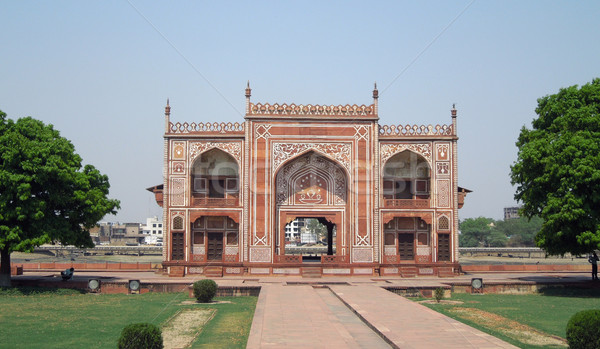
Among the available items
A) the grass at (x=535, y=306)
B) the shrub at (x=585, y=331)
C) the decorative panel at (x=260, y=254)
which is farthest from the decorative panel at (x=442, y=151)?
the shrub at (x=585, y=331)

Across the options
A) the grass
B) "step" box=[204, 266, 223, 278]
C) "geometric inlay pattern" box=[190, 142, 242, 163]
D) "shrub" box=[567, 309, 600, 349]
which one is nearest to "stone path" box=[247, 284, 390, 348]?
the grass

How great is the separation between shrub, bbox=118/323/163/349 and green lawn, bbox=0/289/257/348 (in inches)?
104

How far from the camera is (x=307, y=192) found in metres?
32.8

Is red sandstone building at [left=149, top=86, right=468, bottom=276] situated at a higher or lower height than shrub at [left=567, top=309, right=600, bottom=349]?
higher

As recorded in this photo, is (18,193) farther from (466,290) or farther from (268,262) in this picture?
(466,290)

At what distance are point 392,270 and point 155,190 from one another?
12.5 metres

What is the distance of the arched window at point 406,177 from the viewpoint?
1329 inches

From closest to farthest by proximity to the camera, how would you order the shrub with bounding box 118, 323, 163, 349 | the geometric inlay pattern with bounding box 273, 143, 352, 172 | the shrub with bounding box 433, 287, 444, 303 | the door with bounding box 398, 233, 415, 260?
1. the shrub with bounding box 118, 323, 163, 349
2. the shrub with bounding box 433, 287, 444, 303
3. the geometric inlay pattern with bounding box 273, 143, 352, 172
4. the door with bounding box 398, 233, 415, 260

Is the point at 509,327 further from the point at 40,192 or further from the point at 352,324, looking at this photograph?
the point at 40,192

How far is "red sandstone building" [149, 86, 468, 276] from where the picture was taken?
3184cm

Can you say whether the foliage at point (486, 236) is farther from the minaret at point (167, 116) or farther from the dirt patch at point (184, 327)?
the dirt patch at point (184, 327)

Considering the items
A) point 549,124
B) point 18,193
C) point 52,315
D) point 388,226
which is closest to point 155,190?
point 18,193

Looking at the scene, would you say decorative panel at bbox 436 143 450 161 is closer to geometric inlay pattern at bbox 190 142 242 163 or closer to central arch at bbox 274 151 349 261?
central arch at bbox 274 151 349 261

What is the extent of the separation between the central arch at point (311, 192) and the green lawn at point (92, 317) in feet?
30.7
